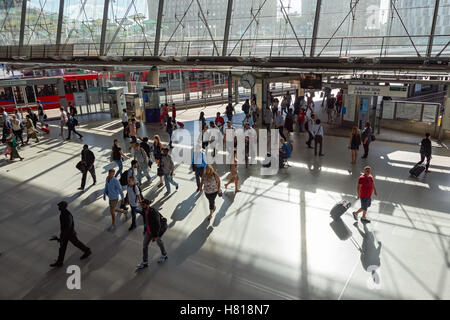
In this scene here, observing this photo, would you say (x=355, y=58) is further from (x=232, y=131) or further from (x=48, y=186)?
(x=48, y=186)

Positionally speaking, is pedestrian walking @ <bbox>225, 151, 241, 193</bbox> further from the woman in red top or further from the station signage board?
the woman in red top

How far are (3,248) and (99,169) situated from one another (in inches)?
190

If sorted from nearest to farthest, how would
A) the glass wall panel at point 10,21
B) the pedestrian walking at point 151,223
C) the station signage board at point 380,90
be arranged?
the pedestrian walking at point 151,223 < the station signage board at point 380,90 < the glass wall panel at point 10,21

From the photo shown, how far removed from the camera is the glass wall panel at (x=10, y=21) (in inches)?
1005

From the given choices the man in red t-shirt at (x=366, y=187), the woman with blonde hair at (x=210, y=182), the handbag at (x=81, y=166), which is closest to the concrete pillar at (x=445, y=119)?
the man in red t-shirt at (x=366, y=187)

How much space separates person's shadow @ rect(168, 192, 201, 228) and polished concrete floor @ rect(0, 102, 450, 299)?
Answer: 0.16 feet

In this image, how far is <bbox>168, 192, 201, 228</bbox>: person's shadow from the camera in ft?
26.6

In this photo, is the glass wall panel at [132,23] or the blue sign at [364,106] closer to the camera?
the blue sign at [364,106]

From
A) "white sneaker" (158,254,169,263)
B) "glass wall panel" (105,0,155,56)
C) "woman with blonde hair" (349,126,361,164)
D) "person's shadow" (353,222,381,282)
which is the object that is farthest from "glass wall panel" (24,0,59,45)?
"person's shadow" (353,222,381,282)

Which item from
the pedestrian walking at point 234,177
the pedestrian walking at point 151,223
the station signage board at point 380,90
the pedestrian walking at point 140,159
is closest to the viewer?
the pedestrian walking at point 151,223

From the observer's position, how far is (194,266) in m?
6.30

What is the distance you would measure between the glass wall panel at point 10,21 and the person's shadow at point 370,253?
28.2 metres

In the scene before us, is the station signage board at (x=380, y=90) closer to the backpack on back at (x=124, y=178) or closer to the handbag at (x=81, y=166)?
the backpack on back at (x=124, y=178)

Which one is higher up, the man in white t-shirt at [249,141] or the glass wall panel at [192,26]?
the glass wall panel at [192,26]
